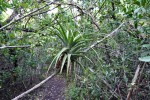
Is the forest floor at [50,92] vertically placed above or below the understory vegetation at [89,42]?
below

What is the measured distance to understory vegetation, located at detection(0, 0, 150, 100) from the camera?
2498 mm

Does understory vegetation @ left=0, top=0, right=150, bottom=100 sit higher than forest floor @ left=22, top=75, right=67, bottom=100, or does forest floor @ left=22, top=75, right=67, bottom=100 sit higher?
understory vegetation @ left=0, top=0, right=150, bottom=100

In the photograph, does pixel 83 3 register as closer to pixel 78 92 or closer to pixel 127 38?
pixel 127 38

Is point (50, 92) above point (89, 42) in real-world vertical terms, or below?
below

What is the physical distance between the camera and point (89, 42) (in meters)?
2.72

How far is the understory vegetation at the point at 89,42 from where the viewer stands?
2498 millimetres

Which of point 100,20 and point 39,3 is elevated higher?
point 39,3

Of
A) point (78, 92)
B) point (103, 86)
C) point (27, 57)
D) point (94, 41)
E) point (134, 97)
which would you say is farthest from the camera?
point (27, 57)

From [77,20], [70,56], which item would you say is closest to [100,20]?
[77,20]

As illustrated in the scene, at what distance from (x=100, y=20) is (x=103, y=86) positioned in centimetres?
119

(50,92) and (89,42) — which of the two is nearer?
(89,42)

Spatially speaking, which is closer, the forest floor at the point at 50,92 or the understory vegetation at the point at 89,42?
the understory vegetation at the point at 89,42

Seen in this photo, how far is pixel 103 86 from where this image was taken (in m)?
3.77

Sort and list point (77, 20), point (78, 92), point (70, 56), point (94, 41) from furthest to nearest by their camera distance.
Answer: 1. point (78, 92)
2. point (77, 20)
3. point (94, 41)
4. point (70, 56)
